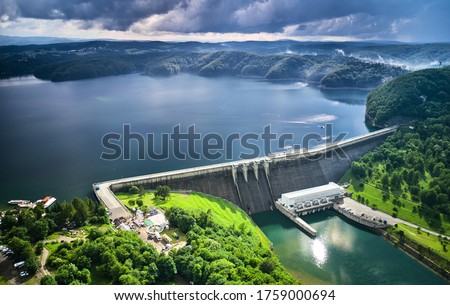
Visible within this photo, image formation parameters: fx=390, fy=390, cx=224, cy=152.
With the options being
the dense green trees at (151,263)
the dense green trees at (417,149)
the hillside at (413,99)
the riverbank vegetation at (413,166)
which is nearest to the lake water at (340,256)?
the dense green trees at (151,263)

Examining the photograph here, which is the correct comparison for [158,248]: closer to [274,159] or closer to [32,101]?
[274,159]

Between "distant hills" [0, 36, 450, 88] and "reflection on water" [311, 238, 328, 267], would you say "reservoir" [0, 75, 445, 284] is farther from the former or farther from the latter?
"distant hills" [0, 36, 450, 88]

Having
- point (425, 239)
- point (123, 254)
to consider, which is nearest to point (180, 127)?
point (425, 239)

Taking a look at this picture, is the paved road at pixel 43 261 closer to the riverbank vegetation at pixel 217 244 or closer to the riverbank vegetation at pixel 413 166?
the riverbank vegetation at pixel 217 244

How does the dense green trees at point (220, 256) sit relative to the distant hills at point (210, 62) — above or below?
below

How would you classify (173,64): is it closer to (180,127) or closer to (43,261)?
(180,127)

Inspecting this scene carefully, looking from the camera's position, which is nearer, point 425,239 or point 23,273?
point 23,273

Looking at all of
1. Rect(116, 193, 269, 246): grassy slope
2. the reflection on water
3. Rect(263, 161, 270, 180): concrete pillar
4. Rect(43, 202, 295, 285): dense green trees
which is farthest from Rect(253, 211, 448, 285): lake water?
Rect(263, 161, 270, 180): concrete pillar
